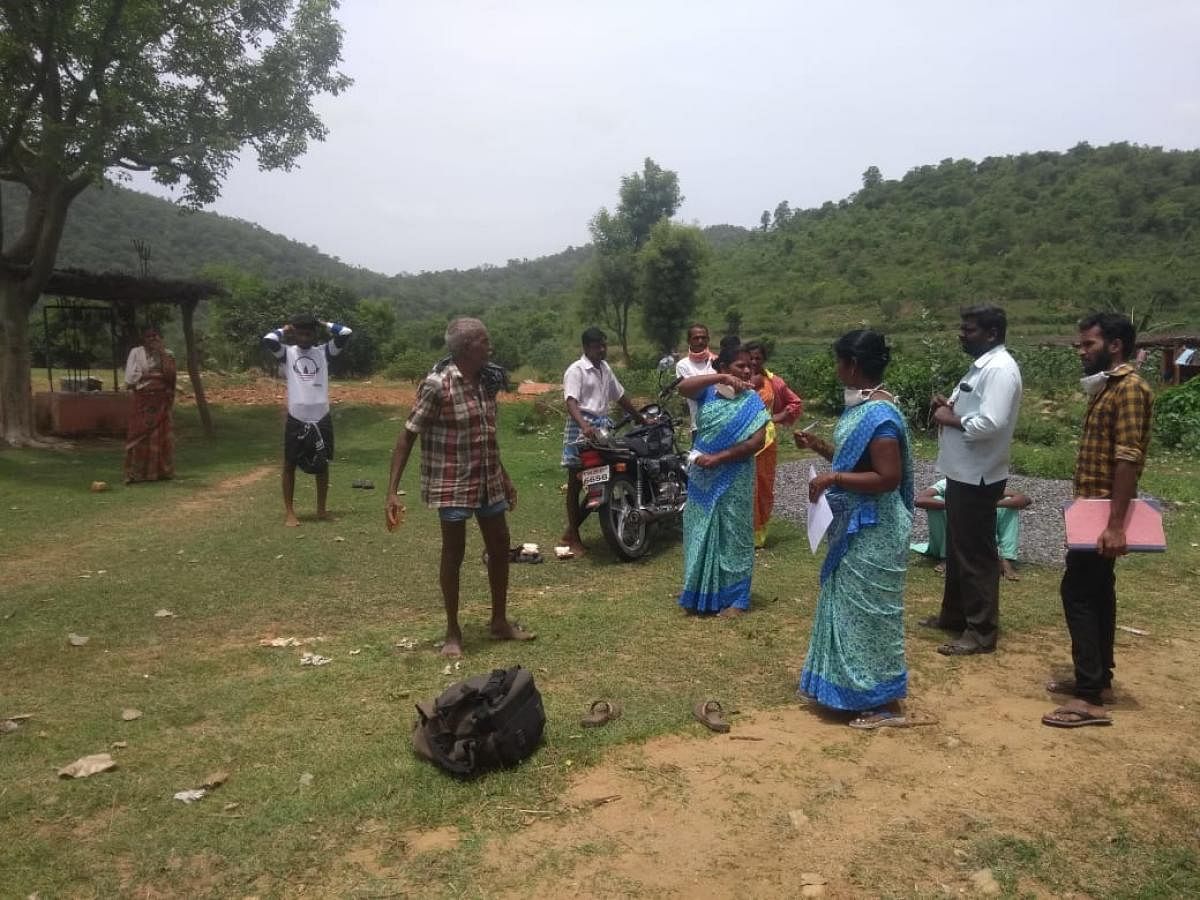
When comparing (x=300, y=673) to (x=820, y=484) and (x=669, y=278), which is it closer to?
(x=820, y=484)

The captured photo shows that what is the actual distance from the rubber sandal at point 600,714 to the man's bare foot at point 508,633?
110cm

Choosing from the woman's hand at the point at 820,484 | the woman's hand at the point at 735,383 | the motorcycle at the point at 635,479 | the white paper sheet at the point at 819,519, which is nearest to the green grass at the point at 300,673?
the motorcycle at the point at 635,479

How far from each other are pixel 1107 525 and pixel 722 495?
2166 millimetres

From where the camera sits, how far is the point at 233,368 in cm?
3100

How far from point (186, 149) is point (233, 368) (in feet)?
57.6

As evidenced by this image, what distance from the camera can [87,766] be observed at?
3471 millimetres

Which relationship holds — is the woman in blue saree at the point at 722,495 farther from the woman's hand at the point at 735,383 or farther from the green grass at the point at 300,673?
the green grass at the point at 300,673

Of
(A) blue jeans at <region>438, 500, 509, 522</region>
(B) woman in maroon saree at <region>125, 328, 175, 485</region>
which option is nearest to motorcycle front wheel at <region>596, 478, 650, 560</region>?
(A) blue jeans at <region>438, 500, 509, 522</region>

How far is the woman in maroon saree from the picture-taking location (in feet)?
35.5

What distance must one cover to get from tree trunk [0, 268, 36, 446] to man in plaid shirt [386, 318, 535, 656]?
11.9 metres

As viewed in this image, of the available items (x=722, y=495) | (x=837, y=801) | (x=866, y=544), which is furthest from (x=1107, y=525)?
(x=722, y=495)

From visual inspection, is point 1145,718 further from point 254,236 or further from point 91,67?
point 254,236

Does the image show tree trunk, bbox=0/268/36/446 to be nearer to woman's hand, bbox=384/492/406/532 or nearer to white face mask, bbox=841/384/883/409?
woman's hand, bbox=384/492/406/532

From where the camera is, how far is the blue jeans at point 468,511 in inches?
184
